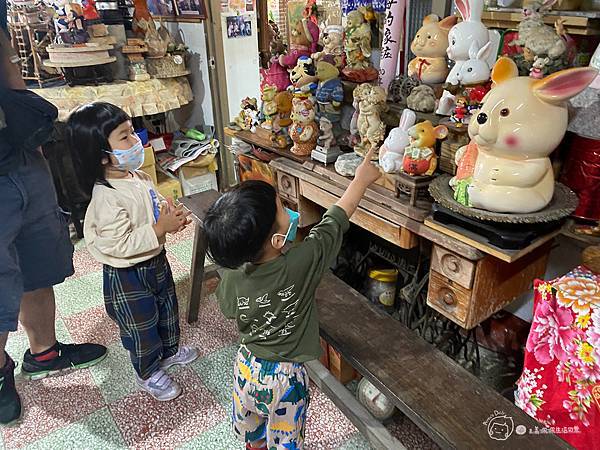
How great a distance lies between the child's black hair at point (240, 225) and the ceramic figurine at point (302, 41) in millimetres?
1089

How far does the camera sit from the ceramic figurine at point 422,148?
142 cm

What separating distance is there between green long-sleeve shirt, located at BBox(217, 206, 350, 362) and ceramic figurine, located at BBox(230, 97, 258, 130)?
1.08 meters

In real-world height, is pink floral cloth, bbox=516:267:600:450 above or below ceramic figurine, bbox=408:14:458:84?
below

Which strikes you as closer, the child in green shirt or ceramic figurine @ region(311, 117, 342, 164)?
the child in green shirt

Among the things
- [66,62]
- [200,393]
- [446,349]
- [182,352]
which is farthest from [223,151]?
[446,349]

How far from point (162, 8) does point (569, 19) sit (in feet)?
9.93

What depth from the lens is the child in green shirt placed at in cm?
107

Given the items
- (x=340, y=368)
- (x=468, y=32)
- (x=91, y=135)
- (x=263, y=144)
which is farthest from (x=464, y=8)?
(x=340, y=368)

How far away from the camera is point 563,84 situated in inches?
42.7

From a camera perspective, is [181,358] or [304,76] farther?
[181,358]

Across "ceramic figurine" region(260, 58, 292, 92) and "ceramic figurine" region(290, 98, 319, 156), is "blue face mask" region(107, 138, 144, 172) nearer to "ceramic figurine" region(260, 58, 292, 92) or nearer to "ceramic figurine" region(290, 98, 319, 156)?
"ceramic figurine" region(290, 98, 319, 156)

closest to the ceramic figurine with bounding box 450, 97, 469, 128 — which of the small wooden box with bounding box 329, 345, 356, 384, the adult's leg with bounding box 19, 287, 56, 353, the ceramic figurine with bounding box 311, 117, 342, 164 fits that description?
the ceramic figurine with bounding box 311, 117, 342, 164

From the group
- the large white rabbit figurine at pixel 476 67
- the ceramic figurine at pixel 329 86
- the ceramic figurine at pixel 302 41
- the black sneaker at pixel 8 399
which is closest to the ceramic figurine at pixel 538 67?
the large white rabbit figurine at pixel 476 67

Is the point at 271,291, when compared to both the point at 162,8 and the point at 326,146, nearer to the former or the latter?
the point at 326,146
